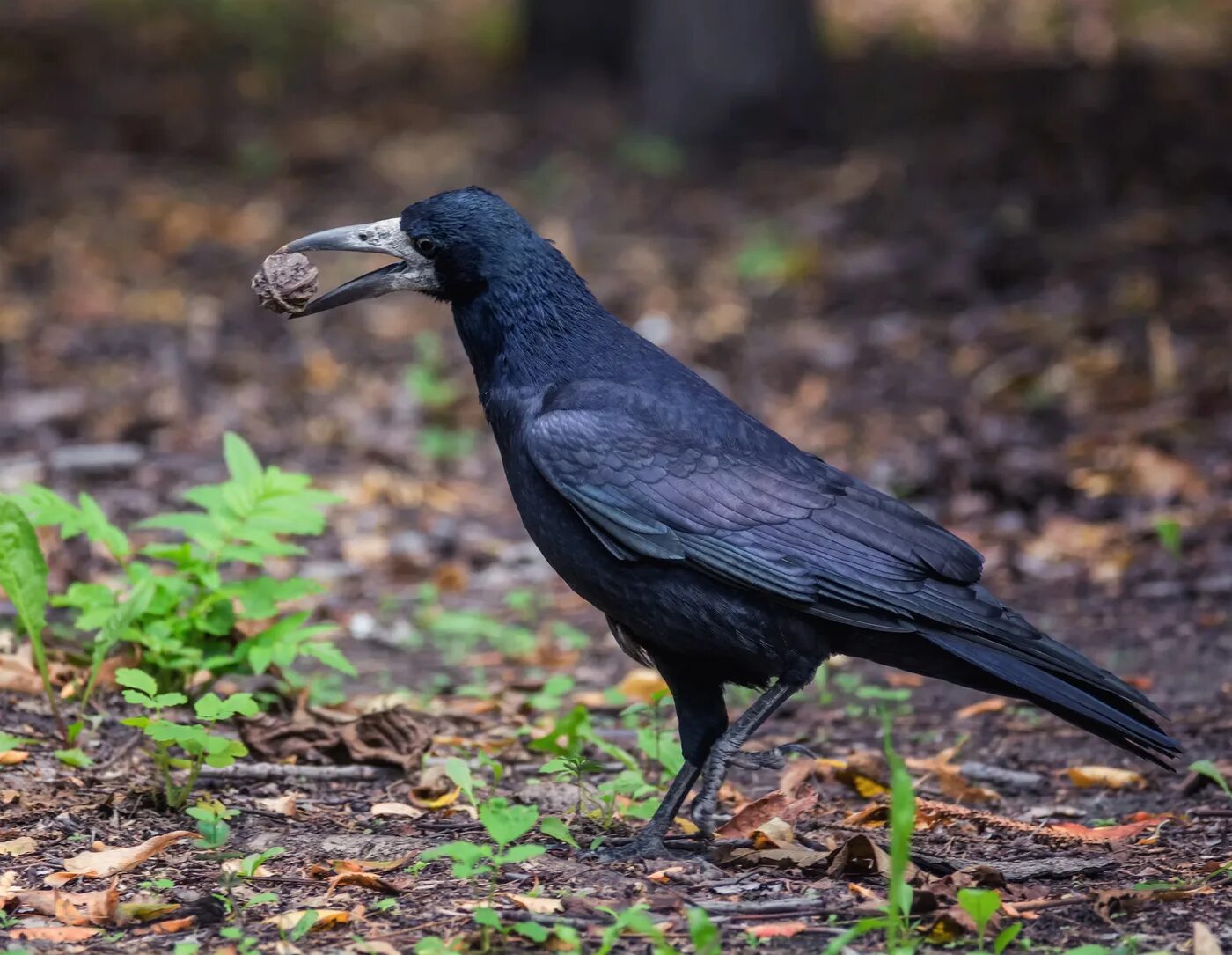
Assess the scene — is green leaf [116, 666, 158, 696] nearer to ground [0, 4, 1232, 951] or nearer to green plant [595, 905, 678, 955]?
ground [0, 4, 1232, 951]

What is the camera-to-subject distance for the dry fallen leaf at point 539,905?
311cm

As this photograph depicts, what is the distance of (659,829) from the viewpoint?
3771 mm

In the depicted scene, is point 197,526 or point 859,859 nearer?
point 859,859

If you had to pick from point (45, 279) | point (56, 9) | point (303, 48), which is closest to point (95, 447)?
point (45, 279)

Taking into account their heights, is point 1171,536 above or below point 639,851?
above

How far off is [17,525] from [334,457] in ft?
12.8

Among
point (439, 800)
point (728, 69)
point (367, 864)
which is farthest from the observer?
point (728, 69)

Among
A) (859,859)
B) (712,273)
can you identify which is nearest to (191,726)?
(859,859)

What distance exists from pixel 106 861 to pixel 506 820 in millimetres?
916

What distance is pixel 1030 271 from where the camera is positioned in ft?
30.7

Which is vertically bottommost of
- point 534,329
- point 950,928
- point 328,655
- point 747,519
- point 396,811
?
point 396,811

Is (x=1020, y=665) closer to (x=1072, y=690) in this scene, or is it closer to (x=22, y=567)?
(x=1072, y=690)

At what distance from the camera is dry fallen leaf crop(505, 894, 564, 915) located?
311 cm

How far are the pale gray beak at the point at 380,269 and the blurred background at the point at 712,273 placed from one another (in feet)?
6.55
